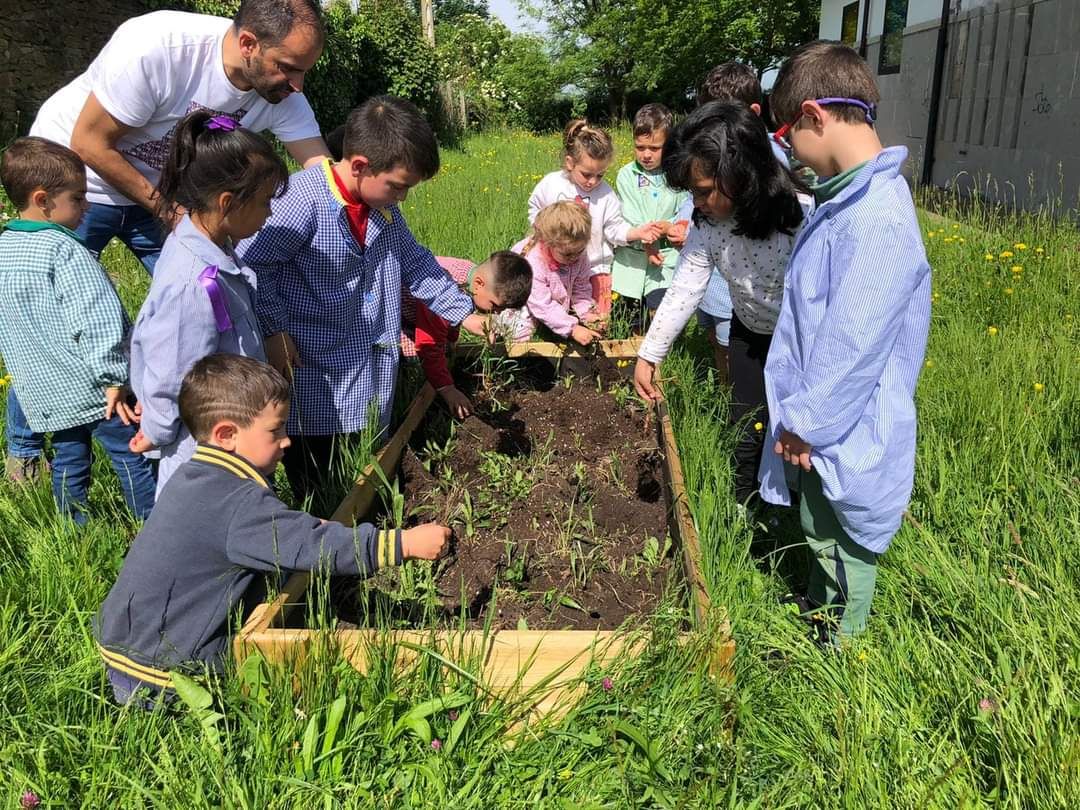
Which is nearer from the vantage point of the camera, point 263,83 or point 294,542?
point 294,542

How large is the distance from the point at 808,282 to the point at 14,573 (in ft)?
8.43

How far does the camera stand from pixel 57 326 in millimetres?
2697

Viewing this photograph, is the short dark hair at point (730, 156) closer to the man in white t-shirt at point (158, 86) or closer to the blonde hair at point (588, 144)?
the man in white t-shirt at point (158, 86)

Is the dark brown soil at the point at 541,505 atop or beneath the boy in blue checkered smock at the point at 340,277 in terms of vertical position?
beneath

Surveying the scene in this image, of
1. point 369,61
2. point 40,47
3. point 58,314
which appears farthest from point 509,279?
point 369,61

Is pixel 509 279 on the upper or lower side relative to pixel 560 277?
upper

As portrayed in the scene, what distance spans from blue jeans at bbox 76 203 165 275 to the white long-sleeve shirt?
7.50ft

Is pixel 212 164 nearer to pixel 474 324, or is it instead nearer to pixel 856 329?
pixel 474 324

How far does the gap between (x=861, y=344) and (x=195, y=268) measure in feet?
6.08

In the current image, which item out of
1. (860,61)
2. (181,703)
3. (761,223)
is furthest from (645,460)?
(181,703)

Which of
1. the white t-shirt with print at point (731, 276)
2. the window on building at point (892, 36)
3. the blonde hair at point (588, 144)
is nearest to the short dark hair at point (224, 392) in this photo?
the white t-shirt with print at point (731, 276)

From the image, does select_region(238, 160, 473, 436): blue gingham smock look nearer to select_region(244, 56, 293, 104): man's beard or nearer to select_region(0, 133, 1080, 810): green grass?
select_region(244, 56, 293, 104): man's beard

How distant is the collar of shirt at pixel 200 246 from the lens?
7.34ft

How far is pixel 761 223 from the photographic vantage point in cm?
279
